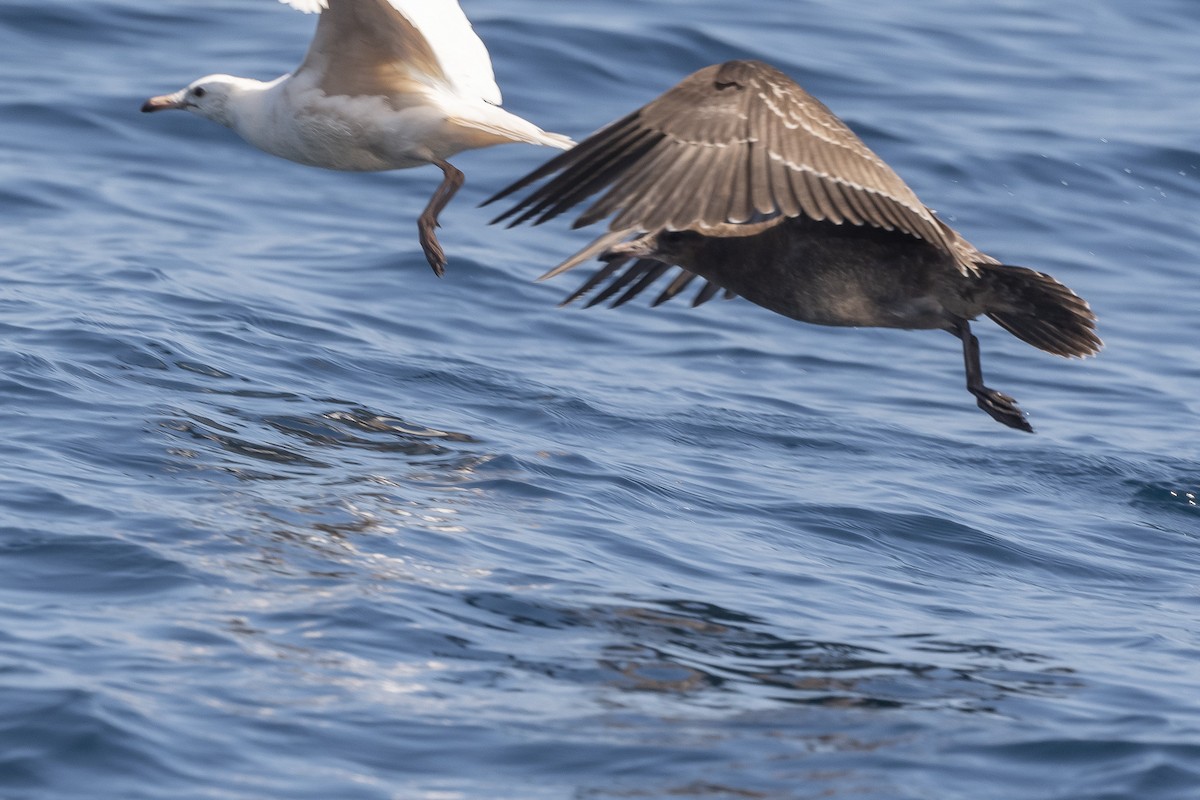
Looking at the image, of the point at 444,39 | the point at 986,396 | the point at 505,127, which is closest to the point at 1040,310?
the point at 986,396

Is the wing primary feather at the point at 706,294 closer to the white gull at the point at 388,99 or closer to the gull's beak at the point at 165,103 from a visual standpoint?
the white gull at the point at 388,99

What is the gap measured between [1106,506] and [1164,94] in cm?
738

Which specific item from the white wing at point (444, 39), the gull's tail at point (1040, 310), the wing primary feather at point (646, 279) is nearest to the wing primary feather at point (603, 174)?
the gull's tail at point (1040, 310)

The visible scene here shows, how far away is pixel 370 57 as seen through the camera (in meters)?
8.30

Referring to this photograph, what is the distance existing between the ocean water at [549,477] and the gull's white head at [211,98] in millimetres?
1037

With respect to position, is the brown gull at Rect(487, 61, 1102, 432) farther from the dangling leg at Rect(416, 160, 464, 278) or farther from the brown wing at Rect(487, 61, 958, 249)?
the dangling leg at Rect(416, 160, 464, 278)

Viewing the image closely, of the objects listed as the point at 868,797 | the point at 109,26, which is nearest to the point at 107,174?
the point at 109,26

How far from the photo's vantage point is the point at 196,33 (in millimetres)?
14273

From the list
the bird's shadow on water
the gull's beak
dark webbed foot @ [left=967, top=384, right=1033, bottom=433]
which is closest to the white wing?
the gull's beak

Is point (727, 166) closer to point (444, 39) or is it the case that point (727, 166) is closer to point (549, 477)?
point (549, 477)

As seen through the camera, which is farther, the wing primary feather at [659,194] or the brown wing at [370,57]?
the brown wing at [370,57]

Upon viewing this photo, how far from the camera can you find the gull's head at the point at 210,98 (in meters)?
8.80

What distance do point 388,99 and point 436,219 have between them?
0.57m

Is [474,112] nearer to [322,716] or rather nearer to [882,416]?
[882,416]
